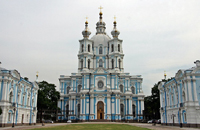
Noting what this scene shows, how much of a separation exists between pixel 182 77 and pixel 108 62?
3216cm

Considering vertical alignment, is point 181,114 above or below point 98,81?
below

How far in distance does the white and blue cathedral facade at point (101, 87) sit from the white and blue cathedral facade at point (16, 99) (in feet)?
43.4

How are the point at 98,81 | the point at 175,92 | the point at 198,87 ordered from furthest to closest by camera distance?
the point at 98,81 → the point at 175,92 → the point at 198,87

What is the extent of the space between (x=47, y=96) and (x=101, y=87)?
13764mm

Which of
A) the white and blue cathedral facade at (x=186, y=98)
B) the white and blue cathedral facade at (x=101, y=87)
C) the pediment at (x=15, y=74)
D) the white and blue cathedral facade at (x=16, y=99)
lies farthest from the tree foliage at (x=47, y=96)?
the white and blue cathedral facade at (x=186, y=98)

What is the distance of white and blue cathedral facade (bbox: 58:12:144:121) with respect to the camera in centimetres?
4903

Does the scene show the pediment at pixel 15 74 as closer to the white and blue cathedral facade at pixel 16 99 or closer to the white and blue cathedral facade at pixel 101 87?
the white and blue cathedral facade at pixel 16 99

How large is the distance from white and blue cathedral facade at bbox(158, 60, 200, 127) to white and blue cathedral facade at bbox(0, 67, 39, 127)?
21.5 meters

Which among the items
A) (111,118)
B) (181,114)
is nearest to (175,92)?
(181,114)

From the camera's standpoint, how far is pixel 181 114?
28.1 metres

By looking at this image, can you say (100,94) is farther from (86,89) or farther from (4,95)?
(4,95)

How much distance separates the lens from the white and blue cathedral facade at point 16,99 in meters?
26.9

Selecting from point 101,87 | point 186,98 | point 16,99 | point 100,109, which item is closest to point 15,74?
point 16,99

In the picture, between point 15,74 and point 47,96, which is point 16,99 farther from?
point 47,96
